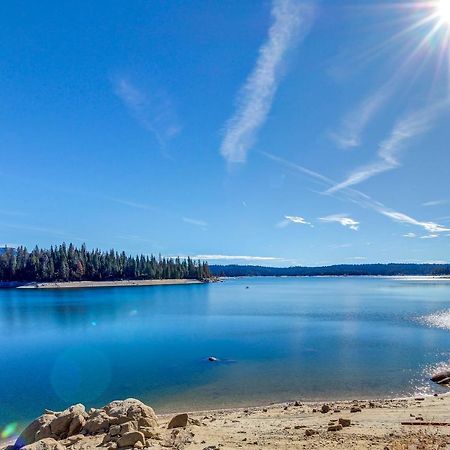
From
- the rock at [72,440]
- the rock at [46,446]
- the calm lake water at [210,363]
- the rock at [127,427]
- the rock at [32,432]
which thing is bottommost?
the calm lake water at [210,363]

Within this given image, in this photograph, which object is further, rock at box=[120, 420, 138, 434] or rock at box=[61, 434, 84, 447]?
rock at box=[61, 434, 84, 447]

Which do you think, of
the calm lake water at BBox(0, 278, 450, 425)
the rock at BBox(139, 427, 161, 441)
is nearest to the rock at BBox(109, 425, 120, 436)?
the rock at BBox(139, 427, 161, 441)

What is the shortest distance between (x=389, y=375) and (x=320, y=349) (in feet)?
33.3

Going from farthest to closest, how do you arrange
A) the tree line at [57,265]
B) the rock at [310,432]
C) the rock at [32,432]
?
the tree line at [57,265] < the rock at [32,432] < the rock at [310,432]

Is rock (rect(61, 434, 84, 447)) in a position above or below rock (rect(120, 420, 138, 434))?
below

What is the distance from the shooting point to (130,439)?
11836mm

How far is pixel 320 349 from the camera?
37.2 m

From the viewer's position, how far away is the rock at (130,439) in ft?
38.6

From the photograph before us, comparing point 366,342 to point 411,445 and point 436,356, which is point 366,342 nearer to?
point 436,356

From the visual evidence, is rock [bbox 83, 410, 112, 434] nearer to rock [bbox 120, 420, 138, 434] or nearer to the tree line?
rock [bbox 120, 420, 138, 434]

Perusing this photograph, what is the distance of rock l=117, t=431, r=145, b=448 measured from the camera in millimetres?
11762

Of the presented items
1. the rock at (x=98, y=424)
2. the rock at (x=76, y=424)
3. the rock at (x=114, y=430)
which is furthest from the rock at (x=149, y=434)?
the rock at (x=76, y=424)

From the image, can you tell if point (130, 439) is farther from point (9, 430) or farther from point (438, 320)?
point (438, 320)

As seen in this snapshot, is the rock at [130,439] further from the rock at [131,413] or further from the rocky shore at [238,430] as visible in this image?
the rock at [131,413]
